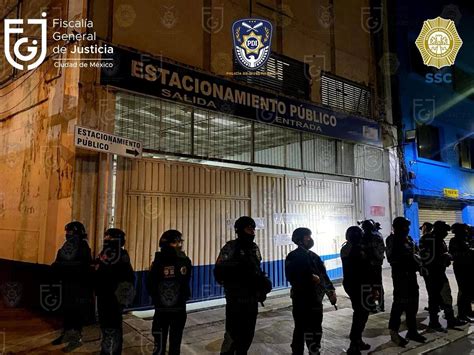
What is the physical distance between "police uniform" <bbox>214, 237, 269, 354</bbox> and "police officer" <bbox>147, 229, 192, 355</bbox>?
21.2 inches

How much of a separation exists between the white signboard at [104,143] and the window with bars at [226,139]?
3.07ft

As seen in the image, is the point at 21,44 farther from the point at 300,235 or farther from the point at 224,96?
the point at 300,235

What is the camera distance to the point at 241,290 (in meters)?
4.03

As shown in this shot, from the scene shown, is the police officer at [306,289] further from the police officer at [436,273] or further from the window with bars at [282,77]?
the window with bars at [282,77]

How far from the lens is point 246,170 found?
8328mm

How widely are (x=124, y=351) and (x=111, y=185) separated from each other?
269cm

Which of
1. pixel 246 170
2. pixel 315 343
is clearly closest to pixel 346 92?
pixel 246 170

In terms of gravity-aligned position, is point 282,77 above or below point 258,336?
above

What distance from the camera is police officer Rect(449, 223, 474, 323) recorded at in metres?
6.66

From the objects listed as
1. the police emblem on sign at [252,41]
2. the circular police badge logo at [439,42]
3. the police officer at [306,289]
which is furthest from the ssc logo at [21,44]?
the circular police badge logo at [439,42]

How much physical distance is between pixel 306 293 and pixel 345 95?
26.9ft

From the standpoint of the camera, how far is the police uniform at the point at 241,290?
13.2ft

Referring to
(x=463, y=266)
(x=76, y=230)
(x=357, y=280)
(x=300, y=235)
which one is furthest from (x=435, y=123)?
(x=76, y=230)

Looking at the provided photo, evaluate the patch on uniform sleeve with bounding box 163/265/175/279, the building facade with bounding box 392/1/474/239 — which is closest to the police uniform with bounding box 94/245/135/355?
the patch on uniform sleeve with bounding box 163/265/175/279
